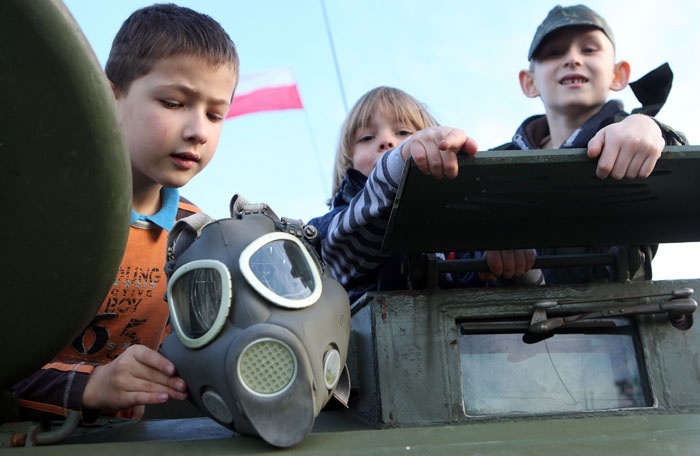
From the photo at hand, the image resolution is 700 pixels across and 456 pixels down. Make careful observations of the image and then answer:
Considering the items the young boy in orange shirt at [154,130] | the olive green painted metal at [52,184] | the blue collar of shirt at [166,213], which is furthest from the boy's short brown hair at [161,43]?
the olive green painted metal at [52,184]

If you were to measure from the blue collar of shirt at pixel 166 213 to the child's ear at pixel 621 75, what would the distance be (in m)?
1.74

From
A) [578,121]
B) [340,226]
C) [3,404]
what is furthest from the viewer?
[578,121]

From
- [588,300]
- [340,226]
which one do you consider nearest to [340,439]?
[588,300]

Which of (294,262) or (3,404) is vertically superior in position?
(294,262)

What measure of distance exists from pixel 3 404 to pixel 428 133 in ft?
2.96

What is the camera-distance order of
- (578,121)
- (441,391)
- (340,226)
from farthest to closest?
1. (578,121)
2. (340,226)
3. (441,391)

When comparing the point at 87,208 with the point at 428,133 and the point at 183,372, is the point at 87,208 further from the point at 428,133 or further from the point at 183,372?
the point at 428,133

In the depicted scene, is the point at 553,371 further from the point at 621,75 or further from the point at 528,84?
the point at 621,75

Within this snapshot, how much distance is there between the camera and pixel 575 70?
250 cm

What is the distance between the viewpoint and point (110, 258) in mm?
1073

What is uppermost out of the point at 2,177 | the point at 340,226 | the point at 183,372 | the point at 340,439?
the point at 340,226

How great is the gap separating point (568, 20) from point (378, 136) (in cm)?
75

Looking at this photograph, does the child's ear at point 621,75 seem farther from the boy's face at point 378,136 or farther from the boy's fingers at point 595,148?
the boy's fingers at point 595,148

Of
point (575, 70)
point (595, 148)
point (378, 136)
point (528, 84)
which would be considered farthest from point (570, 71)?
point (595, 148)
